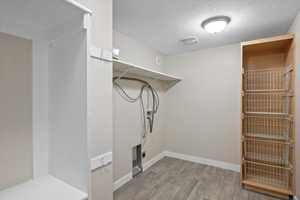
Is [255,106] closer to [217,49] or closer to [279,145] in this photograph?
[279,145]

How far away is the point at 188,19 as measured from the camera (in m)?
1.90

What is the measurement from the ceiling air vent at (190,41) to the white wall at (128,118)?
0.71 m

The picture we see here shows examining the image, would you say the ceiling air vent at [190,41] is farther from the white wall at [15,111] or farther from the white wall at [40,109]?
the white wall at [15,111]

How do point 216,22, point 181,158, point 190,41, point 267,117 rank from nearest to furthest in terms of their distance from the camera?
point 216,22
point 267,117
point 190,41
point 181,158

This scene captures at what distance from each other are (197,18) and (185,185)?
8.05 ft

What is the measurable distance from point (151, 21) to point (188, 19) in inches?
19.5

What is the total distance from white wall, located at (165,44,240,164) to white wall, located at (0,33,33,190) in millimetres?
2711

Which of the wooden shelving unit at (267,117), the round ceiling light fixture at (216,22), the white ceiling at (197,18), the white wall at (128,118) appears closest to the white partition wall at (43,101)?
the white ceiling at (197,18)

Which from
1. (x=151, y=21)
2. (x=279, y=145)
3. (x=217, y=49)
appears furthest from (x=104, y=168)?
(x=217, y=49)

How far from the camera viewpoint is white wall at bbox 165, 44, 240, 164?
9.02ft

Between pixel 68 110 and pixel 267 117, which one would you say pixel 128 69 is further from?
pixel 267 117

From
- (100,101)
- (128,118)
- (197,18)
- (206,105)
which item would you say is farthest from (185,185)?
(197,18)

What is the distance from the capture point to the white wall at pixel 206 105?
2748 mm

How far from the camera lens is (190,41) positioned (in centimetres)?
263
